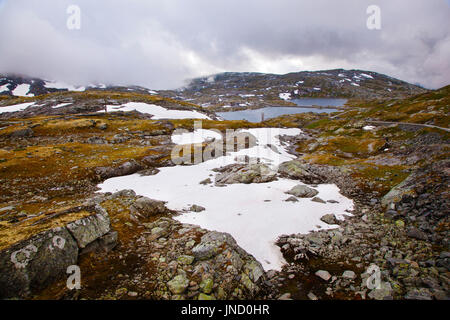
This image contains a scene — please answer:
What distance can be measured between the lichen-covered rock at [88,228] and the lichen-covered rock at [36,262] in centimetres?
33

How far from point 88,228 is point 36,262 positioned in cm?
247

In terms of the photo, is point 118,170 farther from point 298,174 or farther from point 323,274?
point 323,274

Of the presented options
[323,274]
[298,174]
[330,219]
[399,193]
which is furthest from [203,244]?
[298,174]

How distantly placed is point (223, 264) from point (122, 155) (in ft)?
109

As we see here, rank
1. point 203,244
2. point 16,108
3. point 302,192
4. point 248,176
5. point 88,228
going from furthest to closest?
point 16,108
point 248,176
point 302,192
point 203,244
point 88,228

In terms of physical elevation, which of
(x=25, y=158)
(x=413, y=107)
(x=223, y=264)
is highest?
(x=413, y=107)

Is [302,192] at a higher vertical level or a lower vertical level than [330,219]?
higher

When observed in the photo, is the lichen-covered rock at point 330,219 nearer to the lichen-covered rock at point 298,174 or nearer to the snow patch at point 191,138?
the lichen-covered rock at point 298,174

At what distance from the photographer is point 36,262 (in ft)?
25.5

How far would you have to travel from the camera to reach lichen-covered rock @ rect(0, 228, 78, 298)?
7054mm

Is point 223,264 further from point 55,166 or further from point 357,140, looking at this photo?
point 357,140

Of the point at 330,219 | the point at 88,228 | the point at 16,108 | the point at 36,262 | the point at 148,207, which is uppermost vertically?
the point at 16,108

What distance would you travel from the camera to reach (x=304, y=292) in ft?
32.6
